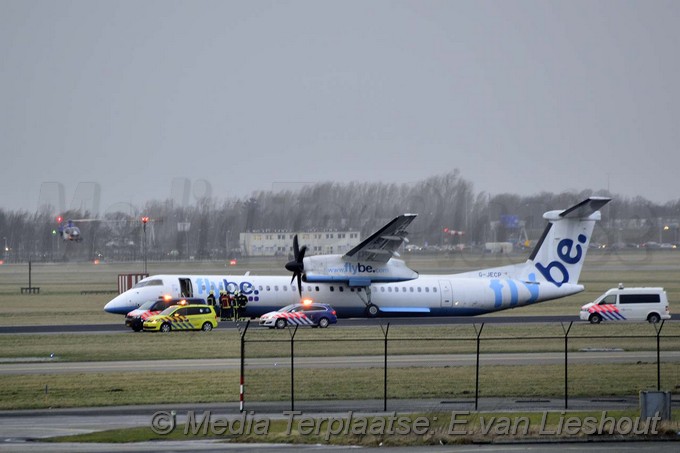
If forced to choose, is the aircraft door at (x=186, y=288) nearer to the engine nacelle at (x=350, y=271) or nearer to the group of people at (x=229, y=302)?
the group of people at (x=229, y=302)

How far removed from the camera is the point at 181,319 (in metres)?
48.4

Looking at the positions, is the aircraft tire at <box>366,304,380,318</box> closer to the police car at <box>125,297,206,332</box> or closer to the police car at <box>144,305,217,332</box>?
the police car at <box>125,297,206,332</box>

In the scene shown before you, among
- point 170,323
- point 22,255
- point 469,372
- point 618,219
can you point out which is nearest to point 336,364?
point 469,372

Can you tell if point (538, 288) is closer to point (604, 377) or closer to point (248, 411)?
point (604, 377)

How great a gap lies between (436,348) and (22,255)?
120498 mm

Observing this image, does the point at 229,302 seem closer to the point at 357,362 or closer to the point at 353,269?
the point at 353,269

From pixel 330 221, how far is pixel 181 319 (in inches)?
1673

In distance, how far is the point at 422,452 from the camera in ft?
69.4

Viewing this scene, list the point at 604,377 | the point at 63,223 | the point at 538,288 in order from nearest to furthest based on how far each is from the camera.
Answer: the point at 604,377
the point at 538,288
the point at 63,223

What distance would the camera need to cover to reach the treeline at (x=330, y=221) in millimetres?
99938

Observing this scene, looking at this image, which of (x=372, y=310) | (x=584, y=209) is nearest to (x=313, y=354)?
(x=372, y=310)

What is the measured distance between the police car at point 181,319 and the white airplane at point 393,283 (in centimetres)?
384

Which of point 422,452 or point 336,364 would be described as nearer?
point 422,452

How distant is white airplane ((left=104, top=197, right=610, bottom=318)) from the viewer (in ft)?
173
